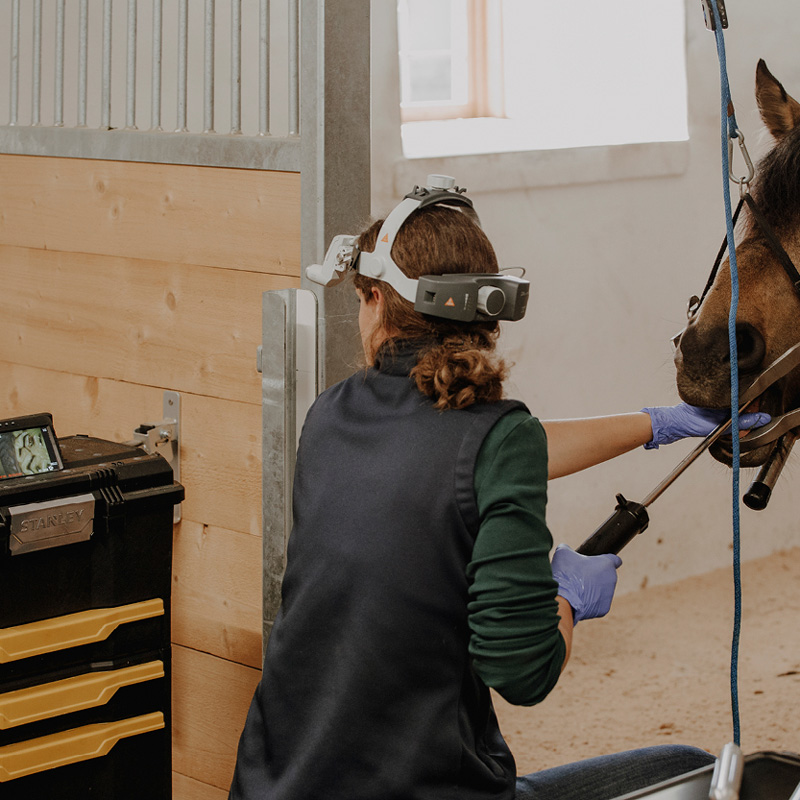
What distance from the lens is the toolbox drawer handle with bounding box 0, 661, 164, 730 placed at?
134cm

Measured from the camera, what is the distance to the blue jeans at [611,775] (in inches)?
47.6

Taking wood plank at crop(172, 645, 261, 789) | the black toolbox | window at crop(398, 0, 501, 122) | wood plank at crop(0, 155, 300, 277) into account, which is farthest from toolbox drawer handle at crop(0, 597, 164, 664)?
window at crop(398, 0, 501, 122)

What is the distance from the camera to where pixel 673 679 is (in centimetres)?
280

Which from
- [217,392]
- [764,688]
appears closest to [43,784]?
[217,392]

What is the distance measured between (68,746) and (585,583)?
2.33 ft

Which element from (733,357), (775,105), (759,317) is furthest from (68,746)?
(775,105)

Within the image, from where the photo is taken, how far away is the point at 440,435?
1025 millimetres

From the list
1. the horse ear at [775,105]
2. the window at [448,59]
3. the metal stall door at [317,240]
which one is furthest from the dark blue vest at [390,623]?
the window at [448,59]

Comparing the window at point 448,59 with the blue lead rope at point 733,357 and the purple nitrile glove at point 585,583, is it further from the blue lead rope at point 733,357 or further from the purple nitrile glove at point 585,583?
the purple nitrile glove at point 585,583

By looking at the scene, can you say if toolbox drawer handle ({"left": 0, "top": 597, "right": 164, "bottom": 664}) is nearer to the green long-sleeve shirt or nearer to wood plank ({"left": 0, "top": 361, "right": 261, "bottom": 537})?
wood plank ({"left": 0, "top": 361, "right": 261, "bottom": 537})

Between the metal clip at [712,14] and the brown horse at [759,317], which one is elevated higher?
the metal clip at [712,14]

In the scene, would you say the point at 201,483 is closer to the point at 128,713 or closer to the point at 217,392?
the point at 217,392

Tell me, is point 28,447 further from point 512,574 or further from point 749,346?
point 749,346

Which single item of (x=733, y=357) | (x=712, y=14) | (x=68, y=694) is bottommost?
(x=68, y=694)
